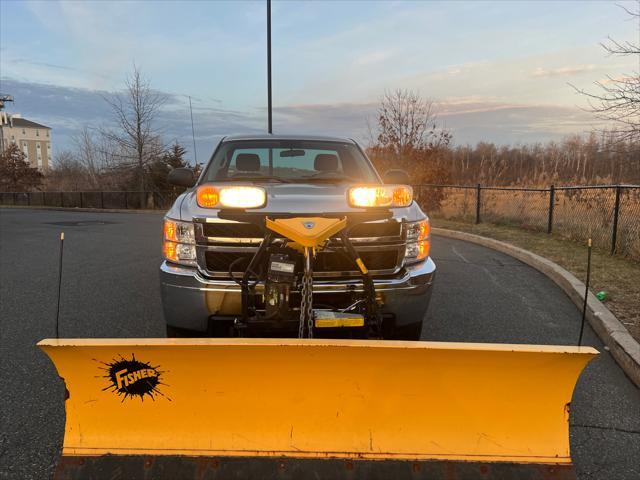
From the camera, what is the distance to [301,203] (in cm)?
296

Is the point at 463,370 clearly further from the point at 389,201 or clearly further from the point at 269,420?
the point at 389,201

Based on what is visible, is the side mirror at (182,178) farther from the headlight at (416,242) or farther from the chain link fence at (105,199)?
the chain link fence at (105,199)

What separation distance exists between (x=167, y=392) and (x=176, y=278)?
1.05 metres

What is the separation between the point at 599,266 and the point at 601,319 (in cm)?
309

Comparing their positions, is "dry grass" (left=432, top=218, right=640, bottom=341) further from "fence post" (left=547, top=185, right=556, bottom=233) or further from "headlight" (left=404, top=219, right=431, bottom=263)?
"headlight" (left=404, top=219, right=431, bottom=263)

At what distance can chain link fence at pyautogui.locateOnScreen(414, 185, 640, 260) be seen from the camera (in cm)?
848

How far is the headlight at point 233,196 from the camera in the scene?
2766 mm

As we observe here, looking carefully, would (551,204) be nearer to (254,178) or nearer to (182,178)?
(254,178)

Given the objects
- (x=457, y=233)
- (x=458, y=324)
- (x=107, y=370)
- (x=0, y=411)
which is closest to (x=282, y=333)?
(x=107, y=370)

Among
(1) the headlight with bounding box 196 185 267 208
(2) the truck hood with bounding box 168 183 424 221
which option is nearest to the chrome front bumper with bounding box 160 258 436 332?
(2) the truck hood with bounding box 168 183 424 221

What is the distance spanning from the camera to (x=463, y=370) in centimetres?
204

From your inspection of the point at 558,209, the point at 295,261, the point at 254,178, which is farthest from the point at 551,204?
the point at 295,261

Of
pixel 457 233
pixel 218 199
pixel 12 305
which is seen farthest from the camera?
pixel 457 233

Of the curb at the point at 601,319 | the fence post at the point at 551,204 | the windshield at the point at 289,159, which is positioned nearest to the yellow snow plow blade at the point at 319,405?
the curb at the point at 601,319
